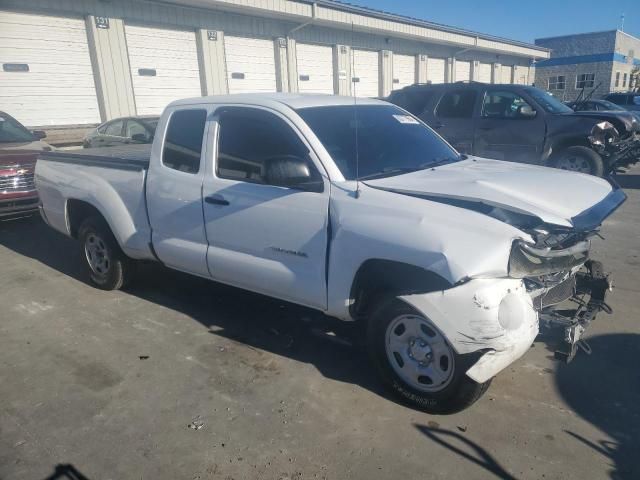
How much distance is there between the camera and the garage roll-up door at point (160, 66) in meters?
14.0

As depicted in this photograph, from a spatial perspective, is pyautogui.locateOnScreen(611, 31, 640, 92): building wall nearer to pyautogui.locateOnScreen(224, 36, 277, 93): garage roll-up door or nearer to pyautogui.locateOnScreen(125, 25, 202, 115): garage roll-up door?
pyautogui.locateOnScreen(224, 36, 277, 93): garage roll-up door

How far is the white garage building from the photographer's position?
1238cm

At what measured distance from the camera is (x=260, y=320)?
14.7 ft

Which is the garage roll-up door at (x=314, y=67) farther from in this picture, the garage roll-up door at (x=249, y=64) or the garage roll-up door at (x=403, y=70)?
the garage roll-up door at (x=403, y=70)

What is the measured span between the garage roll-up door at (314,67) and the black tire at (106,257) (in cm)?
1437

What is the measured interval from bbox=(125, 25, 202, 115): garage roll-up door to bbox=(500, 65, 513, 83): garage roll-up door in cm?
2370

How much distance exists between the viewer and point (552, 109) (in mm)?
8938

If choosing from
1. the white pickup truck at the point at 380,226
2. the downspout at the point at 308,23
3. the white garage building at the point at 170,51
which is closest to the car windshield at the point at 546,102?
the white garage building at the point at 170,51

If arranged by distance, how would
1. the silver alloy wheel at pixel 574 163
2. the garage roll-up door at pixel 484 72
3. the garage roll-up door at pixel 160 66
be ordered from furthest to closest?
the garage roll-up door at pixel 484 72 → the garage roll-up door at pixel 160 66 → the silver alloy wheel at pixel 574 163

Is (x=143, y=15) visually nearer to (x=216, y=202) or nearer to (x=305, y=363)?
(x=216, y=202)

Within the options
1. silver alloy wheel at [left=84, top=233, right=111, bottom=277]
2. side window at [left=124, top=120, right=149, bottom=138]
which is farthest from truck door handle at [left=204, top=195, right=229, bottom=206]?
side window at [left=124, top=120, right=149, bottom=138]

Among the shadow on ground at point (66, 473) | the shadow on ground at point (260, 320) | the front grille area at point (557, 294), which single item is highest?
the front grille area at point (557, 294)

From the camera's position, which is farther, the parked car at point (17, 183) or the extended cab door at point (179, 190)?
the parked car at point (17, 183)

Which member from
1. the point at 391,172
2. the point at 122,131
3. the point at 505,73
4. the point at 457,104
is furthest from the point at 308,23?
the point at 505,73
